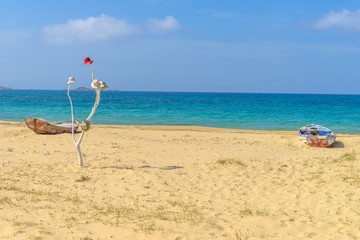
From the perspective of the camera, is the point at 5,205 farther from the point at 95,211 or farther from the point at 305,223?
the point at 305,223

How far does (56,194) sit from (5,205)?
1.04 m

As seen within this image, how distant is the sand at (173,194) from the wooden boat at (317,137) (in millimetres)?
2611

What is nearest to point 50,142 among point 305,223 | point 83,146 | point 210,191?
point 83,146

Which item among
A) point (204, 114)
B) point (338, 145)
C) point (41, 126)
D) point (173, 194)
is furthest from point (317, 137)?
point (204, 114)

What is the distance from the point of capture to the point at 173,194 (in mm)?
6645

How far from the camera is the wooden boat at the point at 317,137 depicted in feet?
44.0

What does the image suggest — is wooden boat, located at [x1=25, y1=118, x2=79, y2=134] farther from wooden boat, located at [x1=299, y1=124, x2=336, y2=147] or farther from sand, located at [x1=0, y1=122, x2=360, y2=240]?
wooden boat, located at [x1=299, y1=124, x2=336, y2=147]

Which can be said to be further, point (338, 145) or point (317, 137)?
point (338, 145)

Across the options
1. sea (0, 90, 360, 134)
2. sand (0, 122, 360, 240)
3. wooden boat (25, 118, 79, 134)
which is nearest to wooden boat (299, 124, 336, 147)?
sand (0, 122, 360, 240)

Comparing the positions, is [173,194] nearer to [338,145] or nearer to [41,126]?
[41,126]

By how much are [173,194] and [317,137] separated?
9239mm

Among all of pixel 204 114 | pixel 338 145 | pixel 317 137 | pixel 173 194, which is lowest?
pixel 173 194

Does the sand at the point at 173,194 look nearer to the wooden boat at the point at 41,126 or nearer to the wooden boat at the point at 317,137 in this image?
the wooden boat at the point at 41,126

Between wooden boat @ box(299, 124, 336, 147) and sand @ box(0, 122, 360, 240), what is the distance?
2.61 m
